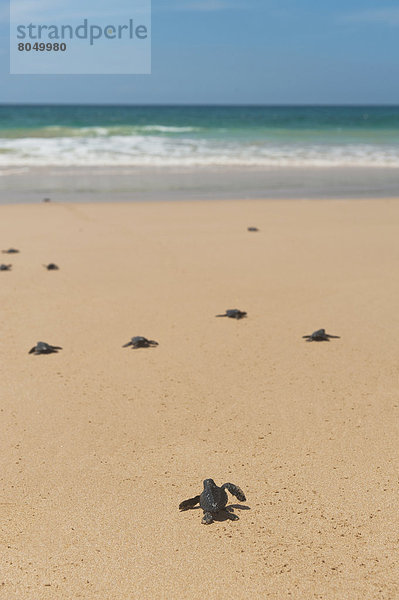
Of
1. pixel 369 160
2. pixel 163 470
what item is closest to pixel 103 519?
pixel 163 470

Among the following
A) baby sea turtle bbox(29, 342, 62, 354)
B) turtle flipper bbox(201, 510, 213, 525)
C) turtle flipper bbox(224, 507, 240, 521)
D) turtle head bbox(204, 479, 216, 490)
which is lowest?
turtle flipper bbox(224, 507, 240, 521)

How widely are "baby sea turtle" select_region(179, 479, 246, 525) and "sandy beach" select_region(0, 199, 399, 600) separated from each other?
4cm

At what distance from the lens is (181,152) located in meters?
22.1

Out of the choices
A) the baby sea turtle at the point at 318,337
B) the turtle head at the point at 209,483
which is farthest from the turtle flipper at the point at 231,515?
the baby sea turtle at the point at 318,337

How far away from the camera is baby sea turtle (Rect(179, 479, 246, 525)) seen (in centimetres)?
258

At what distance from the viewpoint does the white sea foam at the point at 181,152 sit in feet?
63.1

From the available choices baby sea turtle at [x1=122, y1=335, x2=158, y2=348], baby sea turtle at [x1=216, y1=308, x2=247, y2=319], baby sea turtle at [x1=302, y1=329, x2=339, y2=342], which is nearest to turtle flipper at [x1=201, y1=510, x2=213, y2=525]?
baby sea turtle at [x1=122, y1=335, x2=158, y2=348]

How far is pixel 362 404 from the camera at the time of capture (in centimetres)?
367

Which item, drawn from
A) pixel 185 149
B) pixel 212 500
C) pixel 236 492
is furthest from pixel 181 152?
pixel 212 500

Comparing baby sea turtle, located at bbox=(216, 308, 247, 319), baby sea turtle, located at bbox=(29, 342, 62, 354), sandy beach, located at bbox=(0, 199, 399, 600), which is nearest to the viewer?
sandy beach, located at bbox=(0, 199, 399, 600)

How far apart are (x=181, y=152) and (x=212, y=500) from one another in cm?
2045

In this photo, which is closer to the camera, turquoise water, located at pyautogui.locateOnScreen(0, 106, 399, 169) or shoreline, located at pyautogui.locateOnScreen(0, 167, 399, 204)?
shoreline, located at pyautogui.locateOnScreen(0, 167, 399, 204)

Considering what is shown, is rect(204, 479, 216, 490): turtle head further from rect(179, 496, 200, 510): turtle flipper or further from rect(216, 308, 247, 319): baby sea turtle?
rect(216, 308, 247, 319): baby sea turtle

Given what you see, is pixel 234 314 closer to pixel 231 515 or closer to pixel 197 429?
pixel 197 429
